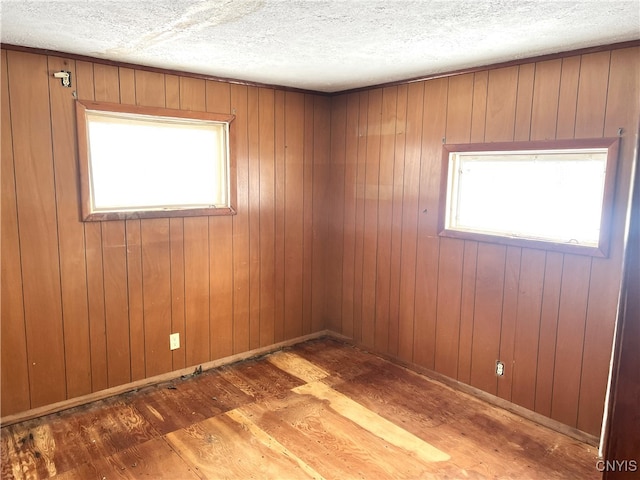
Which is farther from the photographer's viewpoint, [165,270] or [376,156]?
[376,156]

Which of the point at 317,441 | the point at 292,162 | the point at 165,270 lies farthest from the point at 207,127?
the point at 317,441

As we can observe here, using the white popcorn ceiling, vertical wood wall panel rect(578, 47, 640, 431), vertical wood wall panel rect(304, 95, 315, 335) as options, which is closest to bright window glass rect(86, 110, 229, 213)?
the white popcorn ceiling

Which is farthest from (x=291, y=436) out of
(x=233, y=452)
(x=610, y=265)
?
(x=610, y=265)

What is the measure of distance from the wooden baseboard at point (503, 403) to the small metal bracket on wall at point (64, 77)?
2.93 meters

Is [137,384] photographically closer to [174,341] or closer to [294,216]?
[174,341]

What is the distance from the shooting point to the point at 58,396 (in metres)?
2.88

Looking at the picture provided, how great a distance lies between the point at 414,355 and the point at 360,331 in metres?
0.59

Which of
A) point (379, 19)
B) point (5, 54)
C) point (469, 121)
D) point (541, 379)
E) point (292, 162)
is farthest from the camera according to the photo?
point (292, 162)

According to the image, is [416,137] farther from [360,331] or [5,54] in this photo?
[5,54]

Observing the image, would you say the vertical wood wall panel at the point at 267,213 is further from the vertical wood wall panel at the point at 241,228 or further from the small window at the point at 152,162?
the small window at the point at 152,162

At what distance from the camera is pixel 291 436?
2662 millimetres

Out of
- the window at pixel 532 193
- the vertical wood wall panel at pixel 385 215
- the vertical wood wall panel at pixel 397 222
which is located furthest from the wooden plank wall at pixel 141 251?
the window at pixel 532 193

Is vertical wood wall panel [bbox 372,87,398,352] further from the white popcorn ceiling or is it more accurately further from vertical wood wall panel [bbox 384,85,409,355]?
the white popcorn ceiling

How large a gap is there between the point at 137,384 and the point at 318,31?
8.46 feet
